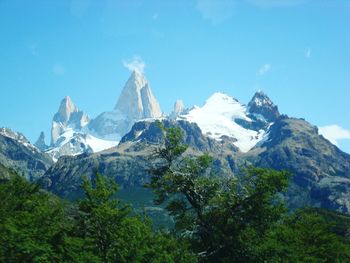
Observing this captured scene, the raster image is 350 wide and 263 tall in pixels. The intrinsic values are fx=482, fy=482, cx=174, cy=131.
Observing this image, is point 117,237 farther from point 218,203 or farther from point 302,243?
point 302,243

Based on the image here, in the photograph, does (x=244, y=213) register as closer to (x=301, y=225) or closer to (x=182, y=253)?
(x=182, y=253)

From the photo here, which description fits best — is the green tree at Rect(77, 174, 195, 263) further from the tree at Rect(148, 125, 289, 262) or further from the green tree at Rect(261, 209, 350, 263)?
the green tree at Rect(261, 209, 350, 263)

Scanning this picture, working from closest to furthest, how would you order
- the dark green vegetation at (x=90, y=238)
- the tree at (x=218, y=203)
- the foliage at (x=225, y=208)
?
1. the dark green vegetation at (x=90, y=238)
2. the foliage at (x=225, y=208)
3. the tree at (x=218, y=203)

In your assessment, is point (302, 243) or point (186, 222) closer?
point (186, 222)

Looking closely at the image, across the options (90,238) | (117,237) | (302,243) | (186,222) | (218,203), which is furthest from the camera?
(302,243)

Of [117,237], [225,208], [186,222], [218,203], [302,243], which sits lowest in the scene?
[117,237]

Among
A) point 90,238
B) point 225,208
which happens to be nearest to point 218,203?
point 225,208

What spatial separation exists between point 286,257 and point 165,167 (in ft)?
53.2

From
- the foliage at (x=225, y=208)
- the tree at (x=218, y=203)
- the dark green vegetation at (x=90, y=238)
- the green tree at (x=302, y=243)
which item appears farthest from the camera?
the tree at (x=218, y=203)

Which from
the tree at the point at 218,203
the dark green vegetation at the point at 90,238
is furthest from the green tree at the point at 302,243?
the dark green vegetation at the point at 90,238

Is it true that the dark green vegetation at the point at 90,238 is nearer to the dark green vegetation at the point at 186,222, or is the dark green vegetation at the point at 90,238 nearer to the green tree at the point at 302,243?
the dark green vegetation at the point at 186,222

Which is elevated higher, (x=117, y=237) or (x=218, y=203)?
(x=218, y=203)

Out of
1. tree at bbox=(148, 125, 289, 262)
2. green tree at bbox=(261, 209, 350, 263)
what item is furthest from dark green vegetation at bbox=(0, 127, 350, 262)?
green tree at bbox=(261, 209, 350, 263)

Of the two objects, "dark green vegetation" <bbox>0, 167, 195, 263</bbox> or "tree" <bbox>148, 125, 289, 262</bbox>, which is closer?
"dark green vegetation" <bbox>0, 167, 195, 263</bbox>
